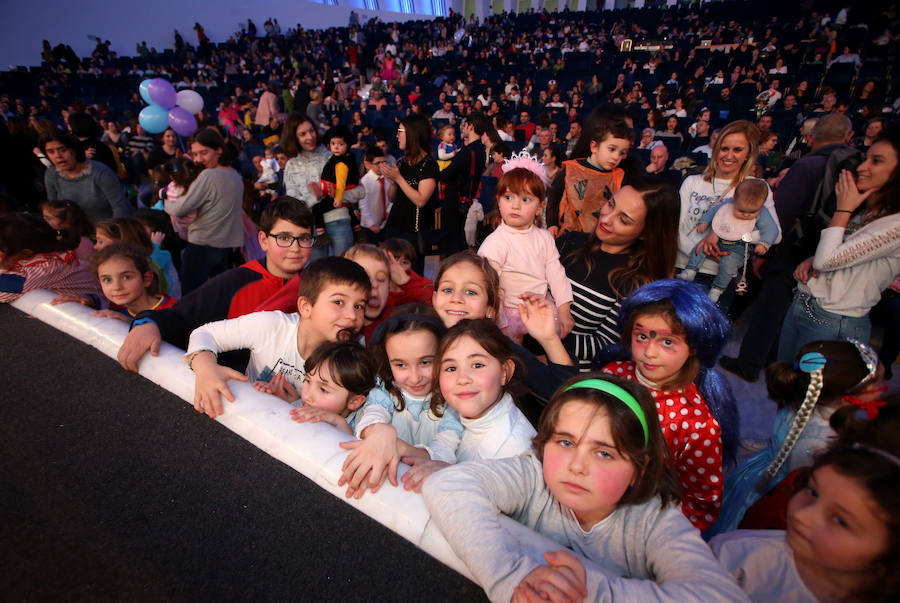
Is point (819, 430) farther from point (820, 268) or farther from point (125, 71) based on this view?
point (125, 71)

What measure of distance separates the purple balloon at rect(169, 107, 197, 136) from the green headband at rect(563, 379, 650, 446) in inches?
252

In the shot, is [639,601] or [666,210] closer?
[639,601]

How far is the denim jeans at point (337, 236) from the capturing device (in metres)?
3.31

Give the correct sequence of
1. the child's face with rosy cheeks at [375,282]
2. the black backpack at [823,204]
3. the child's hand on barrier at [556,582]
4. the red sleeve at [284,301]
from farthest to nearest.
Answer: the black backpack at [823,204], the child's face with rosy cheeks at [375,282], the red sleeve at [284,301], the child's hand on barrier at [556,582]

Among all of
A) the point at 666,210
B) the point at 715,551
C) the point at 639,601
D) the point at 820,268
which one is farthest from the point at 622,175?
the point at 639,601

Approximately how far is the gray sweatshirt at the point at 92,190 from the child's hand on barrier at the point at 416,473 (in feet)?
10.5

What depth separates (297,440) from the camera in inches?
32.1

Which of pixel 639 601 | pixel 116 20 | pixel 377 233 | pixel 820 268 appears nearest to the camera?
pixel 639 601

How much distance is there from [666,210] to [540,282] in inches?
23.1

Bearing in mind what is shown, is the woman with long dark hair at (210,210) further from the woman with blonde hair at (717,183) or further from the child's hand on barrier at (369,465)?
the woman with blonde hair at (717,183)

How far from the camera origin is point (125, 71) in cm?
1448

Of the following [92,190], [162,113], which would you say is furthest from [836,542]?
[162,113]

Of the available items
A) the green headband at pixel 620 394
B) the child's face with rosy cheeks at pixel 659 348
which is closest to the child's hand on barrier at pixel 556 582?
the green headband at pixel 620 394

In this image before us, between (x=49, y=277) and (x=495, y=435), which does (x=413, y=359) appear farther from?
(x=49, y=277)
